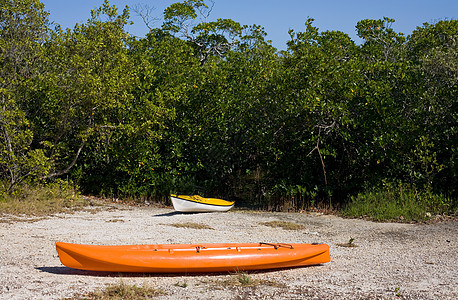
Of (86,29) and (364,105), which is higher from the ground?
(86,29)

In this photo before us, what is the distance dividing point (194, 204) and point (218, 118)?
389 centimetres

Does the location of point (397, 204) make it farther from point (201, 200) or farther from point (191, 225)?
point (191, 225)

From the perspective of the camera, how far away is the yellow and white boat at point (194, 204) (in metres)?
12.9

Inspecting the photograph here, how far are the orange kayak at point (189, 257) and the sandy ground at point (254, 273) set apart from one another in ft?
0.45

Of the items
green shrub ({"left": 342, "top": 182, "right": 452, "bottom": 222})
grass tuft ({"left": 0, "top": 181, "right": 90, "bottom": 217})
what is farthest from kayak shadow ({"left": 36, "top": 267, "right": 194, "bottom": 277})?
green shrub ({"left": 342, "top": 182, "right": 452, "bottom": 222})

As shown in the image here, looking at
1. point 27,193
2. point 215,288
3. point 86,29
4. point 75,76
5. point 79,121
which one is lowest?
point 215,288

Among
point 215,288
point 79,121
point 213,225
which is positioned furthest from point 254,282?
point 79,121

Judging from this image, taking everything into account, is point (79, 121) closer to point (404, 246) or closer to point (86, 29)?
point (86, 29)

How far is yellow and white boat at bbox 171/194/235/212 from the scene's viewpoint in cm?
1287

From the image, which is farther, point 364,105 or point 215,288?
point 364,105

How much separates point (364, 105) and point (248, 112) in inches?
147

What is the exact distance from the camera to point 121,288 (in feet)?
18.0

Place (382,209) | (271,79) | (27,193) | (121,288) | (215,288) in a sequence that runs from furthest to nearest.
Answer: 1. (271,79)
2. (27,193)
3. (382,209)
4. (215,288)
5. (121,288)

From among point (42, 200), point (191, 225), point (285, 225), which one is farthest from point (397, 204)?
point (42, 200)
